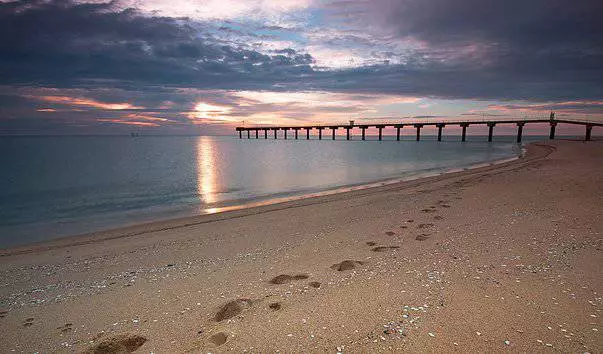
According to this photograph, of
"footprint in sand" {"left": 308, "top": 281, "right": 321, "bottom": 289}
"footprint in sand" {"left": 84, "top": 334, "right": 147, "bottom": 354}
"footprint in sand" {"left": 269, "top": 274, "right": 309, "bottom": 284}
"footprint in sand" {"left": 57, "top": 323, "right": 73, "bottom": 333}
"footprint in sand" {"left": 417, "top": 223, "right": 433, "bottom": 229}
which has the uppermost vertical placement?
"footprint in sand" {"left": 417, "top": 223, "right": 433, "bottom": 229}

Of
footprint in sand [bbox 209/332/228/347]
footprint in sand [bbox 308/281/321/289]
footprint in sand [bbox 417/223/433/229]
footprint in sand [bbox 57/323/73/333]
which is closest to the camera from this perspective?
footprint in sand [bbox 209/332/228/347]

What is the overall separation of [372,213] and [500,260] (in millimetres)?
4902

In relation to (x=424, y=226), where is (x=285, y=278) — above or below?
below

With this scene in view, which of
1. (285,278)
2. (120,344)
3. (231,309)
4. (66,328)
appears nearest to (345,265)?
(285,278)

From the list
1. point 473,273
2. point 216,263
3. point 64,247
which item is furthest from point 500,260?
point 64,247

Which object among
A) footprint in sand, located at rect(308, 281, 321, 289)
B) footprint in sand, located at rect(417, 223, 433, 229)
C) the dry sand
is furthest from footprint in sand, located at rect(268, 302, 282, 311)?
footprint in sand, located at rect(417, 223, 433, 229)

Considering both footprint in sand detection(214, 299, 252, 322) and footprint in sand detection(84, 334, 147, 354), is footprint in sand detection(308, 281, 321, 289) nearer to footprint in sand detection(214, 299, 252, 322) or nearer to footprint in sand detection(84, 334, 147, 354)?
footprint in sand detection(214, 299, 252, 322)

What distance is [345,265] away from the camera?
19.9 feet

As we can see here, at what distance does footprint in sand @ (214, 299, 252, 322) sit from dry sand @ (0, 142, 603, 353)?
0.02 metres

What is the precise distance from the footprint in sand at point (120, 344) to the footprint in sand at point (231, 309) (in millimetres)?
962

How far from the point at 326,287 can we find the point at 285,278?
84 centimetres

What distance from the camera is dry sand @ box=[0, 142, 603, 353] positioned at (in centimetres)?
387

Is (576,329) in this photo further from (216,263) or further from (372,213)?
(372,213)

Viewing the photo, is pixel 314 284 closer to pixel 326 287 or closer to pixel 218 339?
pixel 326 287
